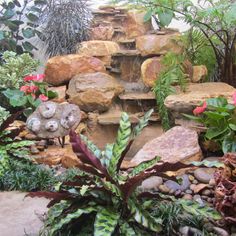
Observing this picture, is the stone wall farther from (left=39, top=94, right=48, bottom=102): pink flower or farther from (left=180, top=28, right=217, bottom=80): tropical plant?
(left=39, top=94, right=48, bottom=102): pink flower

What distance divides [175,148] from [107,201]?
43.1 inches

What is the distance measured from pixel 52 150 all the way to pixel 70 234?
4.82 feet

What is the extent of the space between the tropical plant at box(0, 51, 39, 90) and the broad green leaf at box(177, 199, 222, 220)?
2611 mm

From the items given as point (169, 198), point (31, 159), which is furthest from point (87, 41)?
point (169, 198)

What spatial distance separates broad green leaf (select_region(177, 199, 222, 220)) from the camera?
1988mm

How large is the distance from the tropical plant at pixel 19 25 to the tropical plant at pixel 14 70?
2.18 feet

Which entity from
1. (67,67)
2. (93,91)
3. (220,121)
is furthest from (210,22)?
(67,67)

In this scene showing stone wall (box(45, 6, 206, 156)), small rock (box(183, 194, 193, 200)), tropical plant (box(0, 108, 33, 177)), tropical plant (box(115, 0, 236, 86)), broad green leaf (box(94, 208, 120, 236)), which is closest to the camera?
broad green leaf (box(94, 208, 120, 236))

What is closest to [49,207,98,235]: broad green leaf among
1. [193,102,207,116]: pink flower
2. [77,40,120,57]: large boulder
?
[193,102,207,116]: pink flower

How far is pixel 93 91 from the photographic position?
4102mm

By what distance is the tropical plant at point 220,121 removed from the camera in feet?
9.14

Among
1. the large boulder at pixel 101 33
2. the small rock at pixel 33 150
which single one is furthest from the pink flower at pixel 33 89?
the large boulder at pixel 101 33

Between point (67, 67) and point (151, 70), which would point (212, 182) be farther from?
point (67, 67)

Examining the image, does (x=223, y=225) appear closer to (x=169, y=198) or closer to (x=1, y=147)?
(x=169, y=198)
